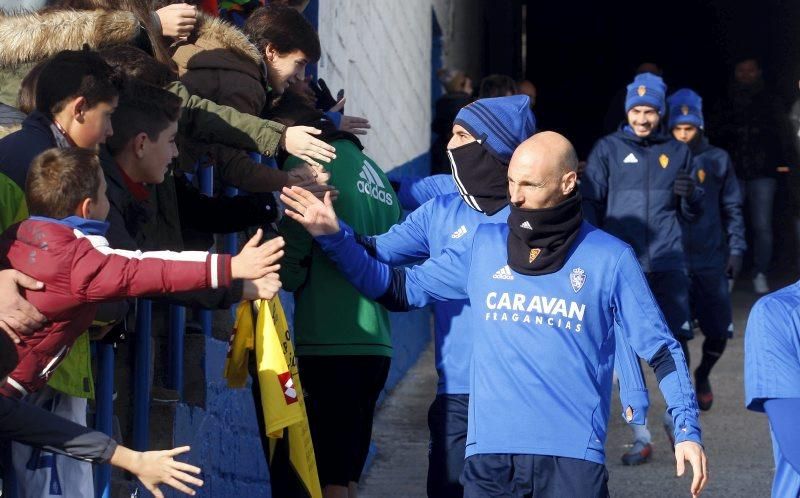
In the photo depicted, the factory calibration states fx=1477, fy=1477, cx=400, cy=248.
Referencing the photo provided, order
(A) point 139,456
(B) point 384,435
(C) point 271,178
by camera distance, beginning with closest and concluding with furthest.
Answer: (A) point 139,456, (C) point 271,178, (B) point 384,435

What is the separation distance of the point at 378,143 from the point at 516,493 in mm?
5815

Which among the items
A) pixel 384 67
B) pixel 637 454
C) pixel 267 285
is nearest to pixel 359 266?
pixel 267 285

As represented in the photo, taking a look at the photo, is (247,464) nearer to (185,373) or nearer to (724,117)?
(185,373)

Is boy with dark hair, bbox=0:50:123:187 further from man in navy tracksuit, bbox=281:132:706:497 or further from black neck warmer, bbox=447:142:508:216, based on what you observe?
black neck warmer, bbox=447:142:508:216

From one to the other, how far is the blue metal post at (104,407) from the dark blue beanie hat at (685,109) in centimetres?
575

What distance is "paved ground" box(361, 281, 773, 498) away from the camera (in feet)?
26.0

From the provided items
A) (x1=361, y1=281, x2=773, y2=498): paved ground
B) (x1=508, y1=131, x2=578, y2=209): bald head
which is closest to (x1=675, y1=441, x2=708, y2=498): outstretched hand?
(x1=508, y1=131, x2=578, y2=209): bald head

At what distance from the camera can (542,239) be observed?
183 inches

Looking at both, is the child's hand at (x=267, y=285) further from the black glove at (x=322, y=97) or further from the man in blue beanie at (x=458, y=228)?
the black glove at (x=322, y=97)

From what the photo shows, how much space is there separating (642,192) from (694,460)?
4441 millimetres

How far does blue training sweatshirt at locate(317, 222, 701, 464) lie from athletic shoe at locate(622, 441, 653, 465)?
12.3 ft

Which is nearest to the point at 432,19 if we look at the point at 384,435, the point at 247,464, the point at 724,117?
the point at 724,117

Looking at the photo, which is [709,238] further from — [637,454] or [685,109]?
[637,454]

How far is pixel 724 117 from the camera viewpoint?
14648 mm
